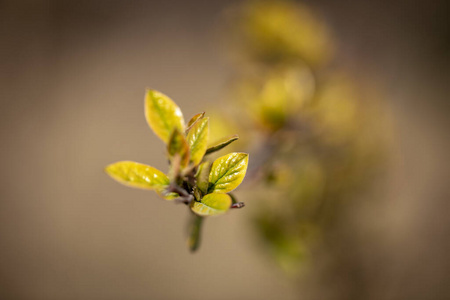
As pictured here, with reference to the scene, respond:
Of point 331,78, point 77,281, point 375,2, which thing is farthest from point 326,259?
point 375,2

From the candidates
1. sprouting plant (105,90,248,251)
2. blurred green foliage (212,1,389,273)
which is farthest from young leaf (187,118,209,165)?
blurred green foliage (212,1,389,273)

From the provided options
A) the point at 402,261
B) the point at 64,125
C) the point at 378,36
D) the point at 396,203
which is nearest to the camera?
the point at 402,261

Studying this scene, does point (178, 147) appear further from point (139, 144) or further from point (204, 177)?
point (139, 144)

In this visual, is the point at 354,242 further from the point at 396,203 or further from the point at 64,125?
the point at 64,125

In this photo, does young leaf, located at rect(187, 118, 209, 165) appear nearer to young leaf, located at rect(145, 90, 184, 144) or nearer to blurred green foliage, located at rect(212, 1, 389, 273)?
young leaf, located at rect(145, 90, 184, 144)

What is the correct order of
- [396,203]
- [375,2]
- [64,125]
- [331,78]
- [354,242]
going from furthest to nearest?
[64,125], [375,2], [396,203], [354,242], [331,78]

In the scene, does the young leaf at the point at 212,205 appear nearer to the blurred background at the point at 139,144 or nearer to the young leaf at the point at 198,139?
the young leaf at the point at 198,139

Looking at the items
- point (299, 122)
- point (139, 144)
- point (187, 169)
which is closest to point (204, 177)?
point (187, 169)
